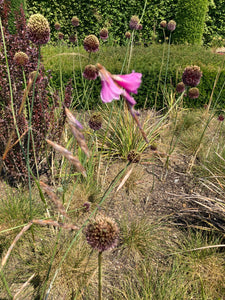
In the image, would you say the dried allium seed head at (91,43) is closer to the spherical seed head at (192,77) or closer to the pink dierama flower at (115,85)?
the spherical seed head at (192,77)

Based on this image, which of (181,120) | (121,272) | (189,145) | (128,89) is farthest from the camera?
(181,120)

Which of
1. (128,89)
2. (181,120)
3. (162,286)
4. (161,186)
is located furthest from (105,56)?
(128,89)

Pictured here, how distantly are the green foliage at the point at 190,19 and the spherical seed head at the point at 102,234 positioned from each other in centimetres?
942

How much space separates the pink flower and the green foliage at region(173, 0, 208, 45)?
9.77 metres

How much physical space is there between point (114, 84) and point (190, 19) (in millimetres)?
10282

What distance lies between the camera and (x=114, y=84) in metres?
0.55

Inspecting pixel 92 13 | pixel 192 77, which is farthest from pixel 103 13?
pixel 192 77

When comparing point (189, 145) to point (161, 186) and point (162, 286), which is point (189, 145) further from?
point (162, 286)

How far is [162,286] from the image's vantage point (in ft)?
6.09

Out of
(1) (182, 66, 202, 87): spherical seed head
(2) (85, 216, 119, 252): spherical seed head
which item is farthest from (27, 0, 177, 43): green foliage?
(2) (85, 216, 119, 252): spherical seed head

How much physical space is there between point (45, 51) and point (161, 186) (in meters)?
4.78

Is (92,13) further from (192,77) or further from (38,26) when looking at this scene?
(38,26)

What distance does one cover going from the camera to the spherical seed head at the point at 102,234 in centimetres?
112

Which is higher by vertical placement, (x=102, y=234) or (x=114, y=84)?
(x=114, y=84)
